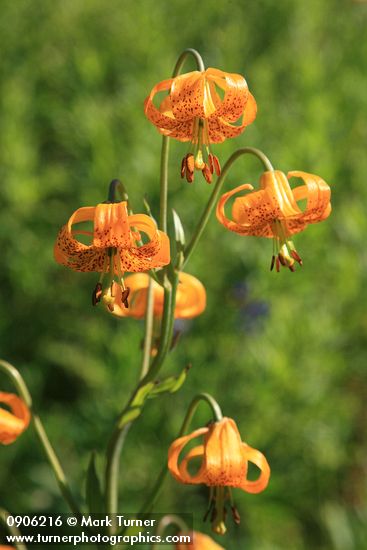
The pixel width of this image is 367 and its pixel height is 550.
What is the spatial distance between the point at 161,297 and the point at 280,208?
0.99 feet

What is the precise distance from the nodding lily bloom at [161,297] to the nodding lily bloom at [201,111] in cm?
20

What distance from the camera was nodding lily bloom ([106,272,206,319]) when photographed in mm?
1134

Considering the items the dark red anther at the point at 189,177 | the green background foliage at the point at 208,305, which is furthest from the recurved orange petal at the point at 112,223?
the green background foliage at the point at 208,305

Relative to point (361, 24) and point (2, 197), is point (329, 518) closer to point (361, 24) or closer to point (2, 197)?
point (2, 197)

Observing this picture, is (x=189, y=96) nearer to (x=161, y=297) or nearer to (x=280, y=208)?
(x=280, y=208)

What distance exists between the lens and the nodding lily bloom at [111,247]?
34.0 inches

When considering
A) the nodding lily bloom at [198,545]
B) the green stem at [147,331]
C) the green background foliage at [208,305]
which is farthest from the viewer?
the green background foliage at [208,305]

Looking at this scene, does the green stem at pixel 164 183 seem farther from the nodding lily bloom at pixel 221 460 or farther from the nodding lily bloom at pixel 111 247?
the nodding lily bloom at pixel 221 460

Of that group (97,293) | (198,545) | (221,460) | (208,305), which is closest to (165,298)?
(97,293)

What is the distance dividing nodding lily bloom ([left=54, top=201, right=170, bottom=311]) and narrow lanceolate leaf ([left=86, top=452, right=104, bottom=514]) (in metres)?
0.26

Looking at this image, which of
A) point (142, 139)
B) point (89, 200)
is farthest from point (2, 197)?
point (142, 139)

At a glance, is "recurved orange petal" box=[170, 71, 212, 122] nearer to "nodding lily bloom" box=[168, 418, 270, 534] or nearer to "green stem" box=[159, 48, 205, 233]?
"green stem" box=[159, 48, 205, 233]

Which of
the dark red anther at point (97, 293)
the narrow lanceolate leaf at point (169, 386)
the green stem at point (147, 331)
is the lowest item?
the narrow lanceolate leaf at point (169, 386)

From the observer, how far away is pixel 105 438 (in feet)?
7.15
